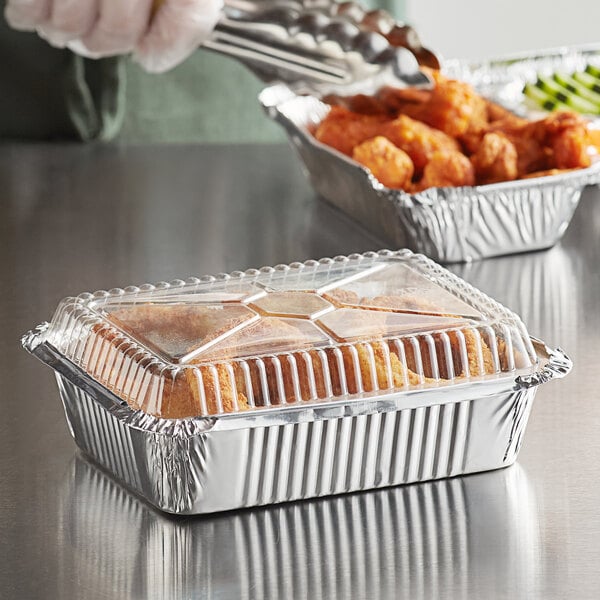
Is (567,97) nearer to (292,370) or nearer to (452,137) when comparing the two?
(452,137)

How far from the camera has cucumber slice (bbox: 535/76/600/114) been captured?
1847 millimetres

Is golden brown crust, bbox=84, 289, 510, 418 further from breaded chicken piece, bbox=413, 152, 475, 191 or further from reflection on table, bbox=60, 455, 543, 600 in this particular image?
breaded chicken piece, bbox=413, 152, 475, 191

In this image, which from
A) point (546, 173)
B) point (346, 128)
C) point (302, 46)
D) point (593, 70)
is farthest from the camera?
point (593, 70)

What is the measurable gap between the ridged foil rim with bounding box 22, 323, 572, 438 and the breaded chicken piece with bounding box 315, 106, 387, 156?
0.69 metres

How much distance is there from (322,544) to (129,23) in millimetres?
750

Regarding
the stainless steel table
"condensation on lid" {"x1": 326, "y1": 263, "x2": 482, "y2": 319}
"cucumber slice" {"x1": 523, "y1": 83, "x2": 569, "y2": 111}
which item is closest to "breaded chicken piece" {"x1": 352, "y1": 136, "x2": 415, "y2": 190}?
the stainless steel table

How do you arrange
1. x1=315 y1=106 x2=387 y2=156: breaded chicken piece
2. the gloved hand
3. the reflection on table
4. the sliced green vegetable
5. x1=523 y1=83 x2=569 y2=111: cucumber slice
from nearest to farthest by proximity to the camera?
the reflection on table, the gloved hand, x1=315 y1=106 x2=387 y2=156: breaded chicken piece, x1=523 y1=83 x2=569 y2=111: cucumber slice, the sliced green vegetable

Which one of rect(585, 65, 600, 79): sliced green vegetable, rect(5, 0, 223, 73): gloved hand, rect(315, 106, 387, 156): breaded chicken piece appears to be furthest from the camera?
rect(585, 65, 600, 79): sliced green vegetable

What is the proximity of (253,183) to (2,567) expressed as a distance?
1.06m

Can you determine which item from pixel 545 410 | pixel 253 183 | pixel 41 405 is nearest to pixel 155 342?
pixel 41 405

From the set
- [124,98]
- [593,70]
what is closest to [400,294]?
[593,70]

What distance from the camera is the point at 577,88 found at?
1896 millimetres

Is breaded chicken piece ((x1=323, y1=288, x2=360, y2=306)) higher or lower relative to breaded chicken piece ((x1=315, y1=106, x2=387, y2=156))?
lower

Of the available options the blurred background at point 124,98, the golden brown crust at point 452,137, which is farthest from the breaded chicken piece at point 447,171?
the blurred background at point 124,98
